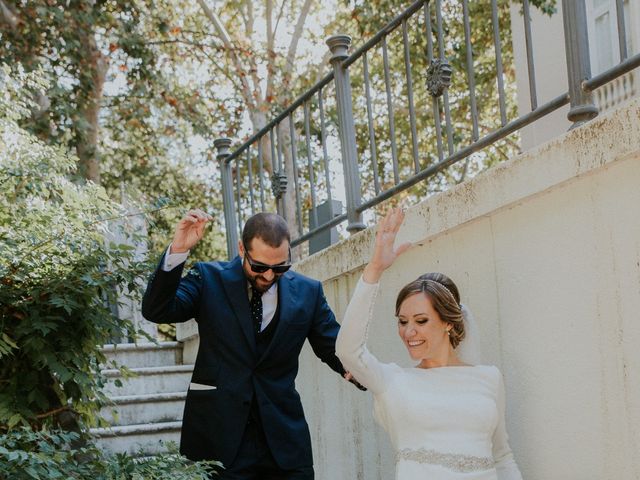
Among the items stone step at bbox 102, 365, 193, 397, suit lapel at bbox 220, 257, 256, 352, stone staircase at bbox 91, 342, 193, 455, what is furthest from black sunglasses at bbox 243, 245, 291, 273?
stone step at bbox 102, 365, 193, 397

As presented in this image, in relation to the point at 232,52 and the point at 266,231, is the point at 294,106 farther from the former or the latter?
the point at 232,52

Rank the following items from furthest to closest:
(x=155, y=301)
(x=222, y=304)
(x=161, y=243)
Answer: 1. (x=161, y=243)
2. (x=222, y=304)
3. (x=155, y=301)

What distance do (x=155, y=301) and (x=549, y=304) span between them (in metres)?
1.38

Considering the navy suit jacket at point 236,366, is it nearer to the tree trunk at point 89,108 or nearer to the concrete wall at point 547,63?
the concrete wall at point 547,63

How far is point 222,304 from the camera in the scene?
3.62 m

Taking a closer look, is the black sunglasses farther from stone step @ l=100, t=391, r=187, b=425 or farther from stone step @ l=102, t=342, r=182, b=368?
stone step @ l=102, t=342, r=182, b=368

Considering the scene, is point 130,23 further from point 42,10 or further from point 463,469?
point 463,469

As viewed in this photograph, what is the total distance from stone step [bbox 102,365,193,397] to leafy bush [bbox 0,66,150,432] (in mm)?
1936

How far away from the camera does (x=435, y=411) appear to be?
9.53 ft

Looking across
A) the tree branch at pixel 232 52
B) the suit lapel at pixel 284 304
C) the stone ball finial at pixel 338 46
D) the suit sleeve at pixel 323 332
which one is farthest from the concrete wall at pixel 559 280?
the tree branch at pixel 232 52

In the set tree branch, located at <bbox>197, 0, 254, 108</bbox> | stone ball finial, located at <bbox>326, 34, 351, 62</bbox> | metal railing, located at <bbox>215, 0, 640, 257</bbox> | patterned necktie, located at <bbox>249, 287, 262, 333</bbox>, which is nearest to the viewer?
metal railing, located at <bbox>215, 0, 640, 257</bbox>

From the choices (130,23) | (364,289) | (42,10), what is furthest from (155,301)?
(130,23)

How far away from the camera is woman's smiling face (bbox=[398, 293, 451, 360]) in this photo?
3.00 m

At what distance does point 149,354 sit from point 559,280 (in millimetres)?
4726
